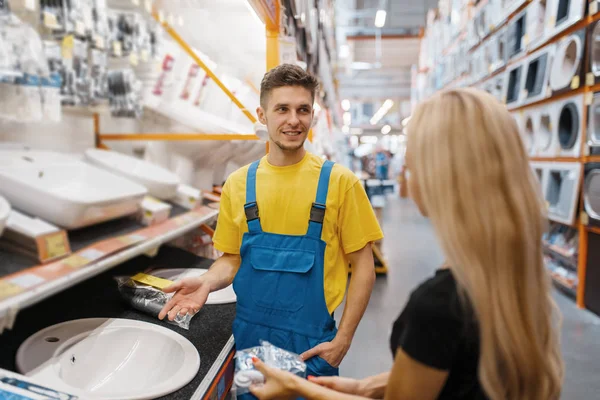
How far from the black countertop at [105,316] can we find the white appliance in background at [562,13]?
12.7 ft

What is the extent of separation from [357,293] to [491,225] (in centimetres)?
74

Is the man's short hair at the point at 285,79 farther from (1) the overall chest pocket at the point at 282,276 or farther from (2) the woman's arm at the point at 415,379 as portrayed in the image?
(2) the woman's arm at the point at 415,379

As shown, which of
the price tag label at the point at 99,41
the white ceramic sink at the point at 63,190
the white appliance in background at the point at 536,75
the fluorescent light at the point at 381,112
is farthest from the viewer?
the fluorescent light at the point at 381,112

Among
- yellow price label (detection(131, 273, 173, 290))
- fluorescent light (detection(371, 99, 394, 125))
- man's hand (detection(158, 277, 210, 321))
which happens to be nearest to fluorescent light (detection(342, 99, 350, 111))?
fluorescent light (detection(371, 99, 394, 125))

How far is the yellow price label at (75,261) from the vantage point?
123 centimetres

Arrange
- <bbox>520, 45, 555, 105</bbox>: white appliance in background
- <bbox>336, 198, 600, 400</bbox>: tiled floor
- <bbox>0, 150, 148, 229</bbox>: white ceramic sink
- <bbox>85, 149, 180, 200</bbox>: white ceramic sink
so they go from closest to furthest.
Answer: <bbox>0, 150, 148, 229</bbox>: white ceramic sink, <bbox>85, 149, 180, 200</bbox>: white ceramic sink, <bbox>336, 198, 600, 400</bbox>: tiled floor, <bbox>520, 45, 555, 105</bbox>: white appliance in background

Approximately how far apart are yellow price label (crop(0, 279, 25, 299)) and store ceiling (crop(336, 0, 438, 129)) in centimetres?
927

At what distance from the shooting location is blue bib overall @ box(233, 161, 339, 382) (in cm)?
137

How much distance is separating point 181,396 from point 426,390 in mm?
648

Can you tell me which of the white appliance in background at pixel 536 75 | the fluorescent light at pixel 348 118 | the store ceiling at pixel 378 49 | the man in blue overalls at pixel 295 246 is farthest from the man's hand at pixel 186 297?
the fluorescent light at pixel 348 118

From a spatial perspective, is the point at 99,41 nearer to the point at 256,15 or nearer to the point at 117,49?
the point at 117,49

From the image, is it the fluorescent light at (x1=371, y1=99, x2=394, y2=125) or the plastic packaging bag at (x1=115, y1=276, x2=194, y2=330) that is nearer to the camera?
the plastic packaging bag at (x1=115, y1=276, x2=194, y2=330)

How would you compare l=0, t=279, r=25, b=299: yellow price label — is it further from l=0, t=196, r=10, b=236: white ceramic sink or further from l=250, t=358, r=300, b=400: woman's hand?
l=250, t=358, r=300, b=400: woman's hand

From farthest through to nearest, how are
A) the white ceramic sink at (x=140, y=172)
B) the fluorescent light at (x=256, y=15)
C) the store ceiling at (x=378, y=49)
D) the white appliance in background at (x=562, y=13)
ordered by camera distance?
the store ceiling at (x=378, y=49), the white appliance in background at (x=562, y=13), the white ceramic sink at (x=140, y=172), the fluorescent light at (x=256, y=15)
